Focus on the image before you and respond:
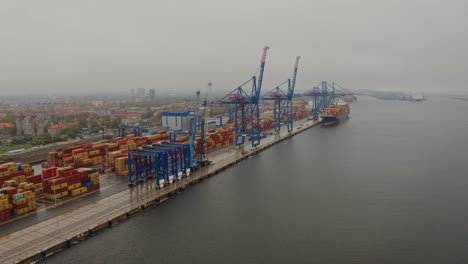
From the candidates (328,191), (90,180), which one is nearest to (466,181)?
(328,191)

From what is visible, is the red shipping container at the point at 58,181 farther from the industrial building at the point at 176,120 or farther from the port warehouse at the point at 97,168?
the industrial building at the point at 176,120

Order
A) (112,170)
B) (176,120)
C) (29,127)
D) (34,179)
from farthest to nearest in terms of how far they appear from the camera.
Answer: (29,127) → (176,120) → (112,170) → (34,179)

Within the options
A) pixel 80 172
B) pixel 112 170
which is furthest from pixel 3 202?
pixel 112 170

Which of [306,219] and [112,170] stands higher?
[112,170]

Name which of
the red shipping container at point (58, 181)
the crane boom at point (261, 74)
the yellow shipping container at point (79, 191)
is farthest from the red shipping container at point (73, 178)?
the crane boom at point (261, 74)

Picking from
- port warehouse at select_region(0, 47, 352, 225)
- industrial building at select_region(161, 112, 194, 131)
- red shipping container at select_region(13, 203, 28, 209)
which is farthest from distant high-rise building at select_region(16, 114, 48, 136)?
red shipping container at select_region(13, 203, 28, 209)

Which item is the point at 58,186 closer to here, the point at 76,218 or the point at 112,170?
the point at 76,218

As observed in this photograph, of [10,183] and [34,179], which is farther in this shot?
[34,179]
